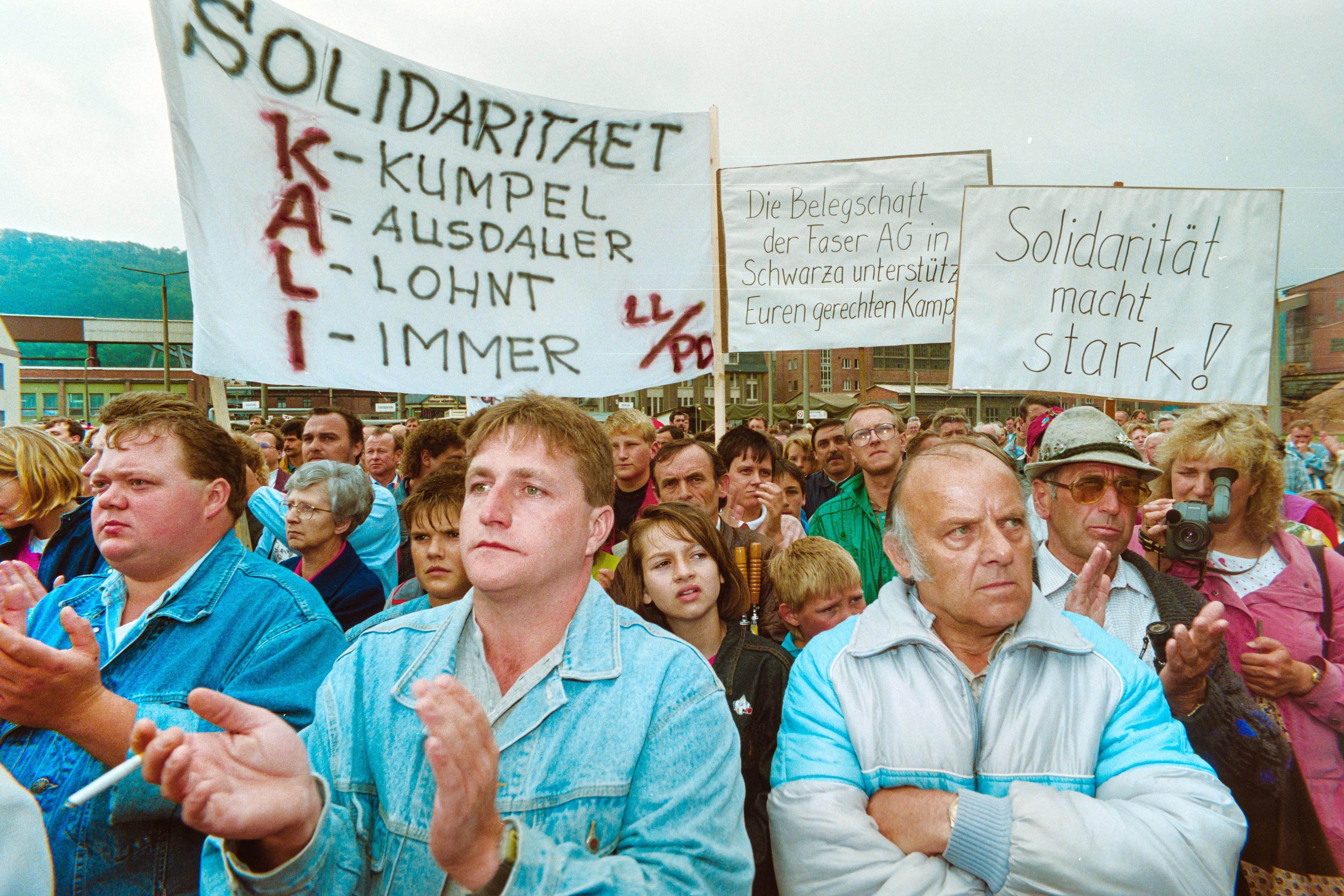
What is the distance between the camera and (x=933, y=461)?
1846 millimetres

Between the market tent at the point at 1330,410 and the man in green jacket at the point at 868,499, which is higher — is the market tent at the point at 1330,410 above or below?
above

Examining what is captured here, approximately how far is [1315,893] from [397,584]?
386 centimetres

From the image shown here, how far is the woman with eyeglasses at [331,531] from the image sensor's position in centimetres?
324

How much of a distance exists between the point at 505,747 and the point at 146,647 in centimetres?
114

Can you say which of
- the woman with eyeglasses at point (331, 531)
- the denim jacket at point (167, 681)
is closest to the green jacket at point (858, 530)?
the woman with eyeglasses at point (331, 531)

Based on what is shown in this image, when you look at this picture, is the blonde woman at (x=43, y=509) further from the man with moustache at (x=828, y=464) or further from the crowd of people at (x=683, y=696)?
the man with moustache at (x=828, y=464)

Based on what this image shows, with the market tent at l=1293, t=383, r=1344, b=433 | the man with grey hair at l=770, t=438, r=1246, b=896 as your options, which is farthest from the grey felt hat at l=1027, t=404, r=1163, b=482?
the market tent at l=1293, t=383, r=1344, b=433

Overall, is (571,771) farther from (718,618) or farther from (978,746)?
(718,618)

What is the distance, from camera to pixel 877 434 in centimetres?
387

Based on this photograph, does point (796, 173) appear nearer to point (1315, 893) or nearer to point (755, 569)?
point (755, 569)

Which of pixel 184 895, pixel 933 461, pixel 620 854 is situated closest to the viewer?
pixel 620 854

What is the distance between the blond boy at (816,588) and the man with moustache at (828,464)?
103 inches

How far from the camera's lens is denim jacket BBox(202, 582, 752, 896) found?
127 centimetres

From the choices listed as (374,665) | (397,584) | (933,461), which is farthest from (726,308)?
(374,665)
